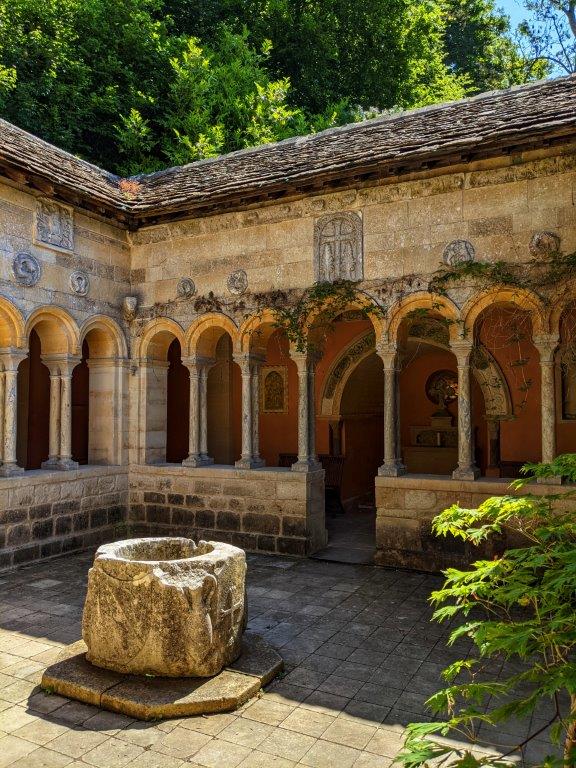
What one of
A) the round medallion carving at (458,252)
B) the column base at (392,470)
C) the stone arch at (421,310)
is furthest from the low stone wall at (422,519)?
the round medallion carving at (458,252)

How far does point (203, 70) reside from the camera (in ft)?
46.1

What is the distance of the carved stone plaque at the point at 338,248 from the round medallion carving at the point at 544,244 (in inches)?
73.2

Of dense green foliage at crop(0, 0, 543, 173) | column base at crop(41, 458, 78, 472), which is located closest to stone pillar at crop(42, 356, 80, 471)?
column base at crop(41, 458, 78, 472)

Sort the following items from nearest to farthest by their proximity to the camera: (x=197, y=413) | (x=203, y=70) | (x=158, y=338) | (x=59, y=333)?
(x=59, y=333) < (x=197, y=413) < (x=158, y=338) < (x=203, y=70)

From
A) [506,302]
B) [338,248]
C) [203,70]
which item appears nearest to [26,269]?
[338,248]

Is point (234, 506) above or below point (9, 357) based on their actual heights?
below

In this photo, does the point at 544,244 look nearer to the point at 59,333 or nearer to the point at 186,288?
the point at 186,288

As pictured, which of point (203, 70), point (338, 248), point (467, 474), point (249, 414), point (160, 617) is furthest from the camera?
point (203, 70)

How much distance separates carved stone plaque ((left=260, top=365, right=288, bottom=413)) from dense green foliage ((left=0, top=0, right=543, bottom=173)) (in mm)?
5873

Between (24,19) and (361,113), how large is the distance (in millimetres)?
8443

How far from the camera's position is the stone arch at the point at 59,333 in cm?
731

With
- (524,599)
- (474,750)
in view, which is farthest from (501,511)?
(474,750)

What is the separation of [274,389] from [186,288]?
Result: 11.0 ft

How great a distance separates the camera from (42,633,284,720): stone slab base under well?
3363mm
